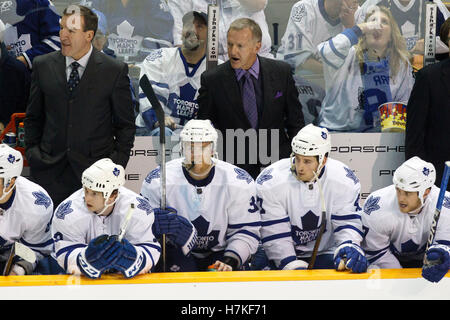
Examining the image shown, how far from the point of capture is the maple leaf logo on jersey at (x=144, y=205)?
362 cm

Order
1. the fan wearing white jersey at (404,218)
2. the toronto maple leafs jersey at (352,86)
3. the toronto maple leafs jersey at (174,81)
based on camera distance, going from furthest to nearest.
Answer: the toronto maple leafs jersey at (352,86) < the toronto maple leafs jersey at (174,81) < the fan wearing white jersey at (404,218)

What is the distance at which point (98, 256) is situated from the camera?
3205 mm

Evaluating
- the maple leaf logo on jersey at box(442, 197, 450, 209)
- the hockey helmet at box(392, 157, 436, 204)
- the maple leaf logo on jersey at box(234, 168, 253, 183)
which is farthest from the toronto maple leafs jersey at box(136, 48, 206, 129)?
the maple leaf logo on jersey at box(442, 197, 450, 209)

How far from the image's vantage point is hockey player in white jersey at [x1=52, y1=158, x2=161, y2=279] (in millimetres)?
3258

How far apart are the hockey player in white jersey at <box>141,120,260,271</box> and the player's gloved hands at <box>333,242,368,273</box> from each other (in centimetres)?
67

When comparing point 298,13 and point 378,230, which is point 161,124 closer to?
point 378,230

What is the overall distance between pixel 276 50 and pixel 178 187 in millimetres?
1269

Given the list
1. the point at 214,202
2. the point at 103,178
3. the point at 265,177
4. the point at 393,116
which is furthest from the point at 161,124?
the point at 393,116

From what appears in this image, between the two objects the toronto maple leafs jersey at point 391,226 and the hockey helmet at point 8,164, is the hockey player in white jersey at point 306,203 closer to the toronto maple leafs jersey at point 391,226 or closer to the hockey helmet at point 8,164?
the toronto maple leafs jersey at point 391,226

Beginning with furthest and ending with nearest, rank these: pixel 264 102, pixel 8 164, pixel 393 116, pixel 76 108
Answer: pixel 393 116 < pixel 264 102 < pixel 76 108 < pixel 8 164

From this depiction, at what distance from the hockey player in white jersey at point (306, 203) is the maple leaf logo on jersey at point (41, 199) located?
3.65 feet

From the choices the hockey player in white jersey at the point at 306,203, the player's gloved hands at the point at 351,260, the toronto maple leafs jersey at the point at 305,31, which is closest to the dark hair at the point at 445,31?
the toronto maple leafs jersey at the point at 305,31

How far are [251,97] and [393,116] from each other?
1037 mm
